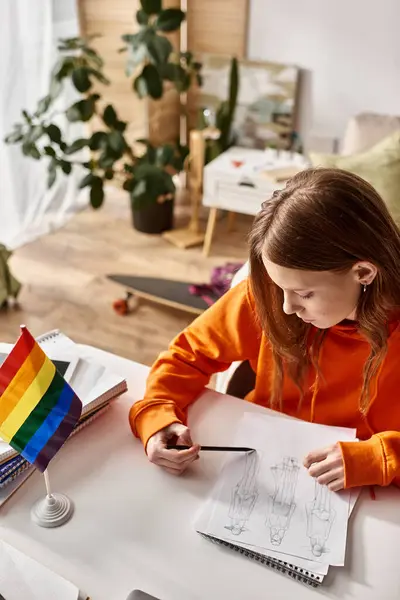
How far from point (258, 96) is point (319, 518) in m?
2.94

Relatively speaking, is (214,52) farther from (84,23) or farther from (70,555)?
(70,555)

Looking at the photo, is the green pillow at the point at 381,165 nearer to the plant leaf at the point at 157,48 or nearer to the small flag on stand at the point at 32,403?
the plant leaf at the point at 157,48

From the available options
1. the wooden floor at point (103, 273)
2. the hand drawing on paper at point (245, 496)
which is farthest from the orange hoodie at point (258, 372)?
the wooden floor at point (103, 273)

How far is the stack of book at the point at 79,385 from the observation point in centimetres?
101

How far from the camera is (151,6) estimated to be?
9.70ft

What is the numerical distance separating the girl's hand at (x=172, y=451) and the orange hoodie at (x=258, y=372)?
0.09 feet

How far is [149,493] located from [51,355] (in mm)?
350

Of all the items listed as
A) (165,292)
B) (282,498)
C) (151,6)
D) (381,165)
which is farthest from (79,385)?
(151,6)

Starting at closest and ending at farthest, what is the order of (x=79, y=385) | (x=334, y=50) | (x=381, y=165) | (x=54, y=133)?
(x=79, y=385), (x=381, y=165), (x=54, y=133), (x=334, y=50)

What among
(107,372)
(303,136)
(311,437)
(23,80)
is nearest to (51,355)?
(107,372)

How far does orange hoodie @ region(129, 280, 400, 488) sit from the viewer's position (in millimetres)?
1155

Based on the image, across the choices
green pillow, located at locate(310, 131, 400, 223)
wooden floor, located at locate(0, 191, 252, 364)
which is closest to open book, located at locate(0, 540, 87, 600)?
wooden floor, located at locate(0, 191, 252, 364)

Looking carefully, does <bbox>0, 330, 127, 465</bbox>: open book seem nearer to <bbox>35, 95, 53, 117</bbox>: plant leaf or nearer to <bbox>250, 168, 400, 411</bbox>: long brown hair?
<bbox>250, 168, 400, 411</bbox>: long brown hair

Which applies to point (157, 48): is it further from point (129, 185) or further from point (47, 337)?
point (47, 337)
